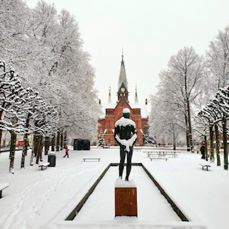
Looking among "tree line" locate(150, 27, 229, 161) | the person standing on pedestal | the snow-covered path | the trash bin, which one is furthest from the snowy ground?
"tree line" locate(150, 27, 229, 161)

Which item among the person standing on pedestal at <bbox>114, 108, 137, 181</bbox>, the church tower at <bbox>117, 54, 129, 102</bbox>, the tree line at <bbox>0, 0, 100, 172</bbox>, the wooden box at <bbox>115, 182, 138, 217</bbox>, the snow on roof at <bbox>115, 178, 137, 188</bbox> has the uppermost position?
the church tower at <bbox>117, 54, 129, 102</bbox>

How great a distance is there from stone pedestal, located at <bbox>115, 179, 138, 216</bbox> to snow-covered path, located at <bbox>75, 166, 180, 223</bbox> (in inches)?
10.2

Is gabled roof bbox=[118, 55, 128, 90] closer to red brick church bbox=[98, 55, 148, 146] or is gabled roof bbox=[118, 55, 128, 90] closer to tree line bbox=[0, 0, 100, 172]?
red brick church bbox=[98, 55, 148, 146]

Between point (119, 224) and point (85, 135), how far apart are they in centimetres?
2257

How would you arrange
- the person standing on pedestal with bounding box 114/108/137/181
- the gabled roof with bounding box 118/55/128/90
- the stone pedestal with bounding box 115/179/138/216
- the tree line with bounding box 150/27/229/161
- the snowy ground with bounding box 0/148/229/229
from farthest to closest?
1. the gabled roof with bounding box 118/55/128/90
2. the tree line with bounding box 150/27/229/161
3. the person standing on pedestal with bounding box 114/108/137/181
4. the stone pedestal with bounding box 115/179/138/216
5. the snowy ground with bounding box 0/148/229/229

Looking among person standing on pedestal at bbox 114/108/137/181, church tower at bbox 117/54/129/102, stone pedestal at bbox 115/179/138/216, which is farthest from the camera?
church tower at bbox 117/54/129/102

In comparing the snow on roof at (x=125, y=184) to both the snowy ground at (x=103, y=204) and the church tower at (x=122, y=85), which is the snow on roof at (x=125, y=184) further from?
the church tower at (x=122, y=85)

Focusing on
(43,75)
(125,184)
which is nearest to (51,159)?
(43,75)

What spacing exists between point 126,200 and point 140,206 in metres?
1.51

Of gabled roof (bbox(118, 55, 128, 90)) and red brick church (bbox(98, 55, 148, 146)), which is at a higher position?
gabled roof (bbox(118, 55, 128, 90))

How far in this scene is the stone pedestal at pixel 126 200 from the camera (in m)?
6.73

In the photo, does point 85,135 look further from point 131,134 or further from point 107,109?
point 107,109

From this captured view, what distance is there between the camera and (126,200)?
22.3ft

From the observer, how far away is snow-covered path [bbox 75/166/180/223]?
6.98m
